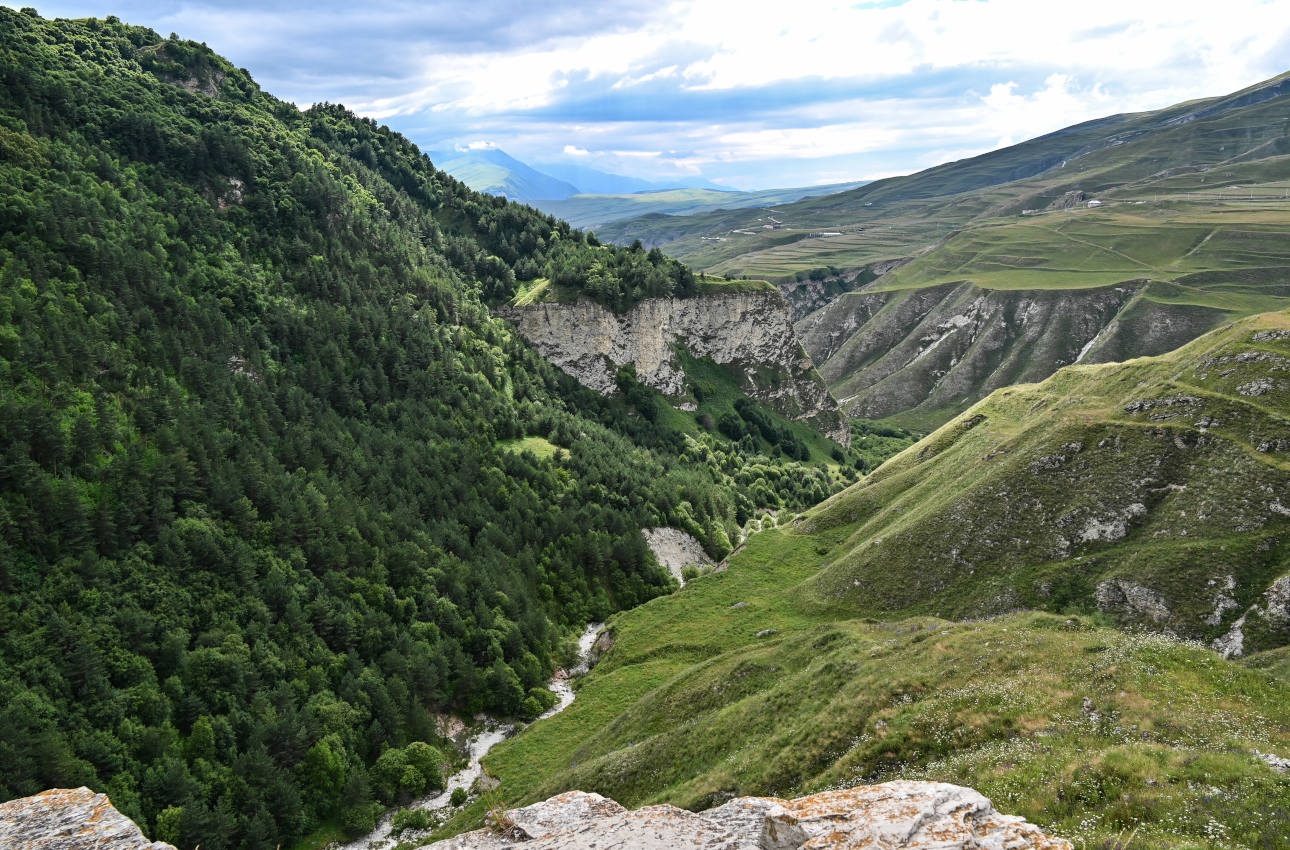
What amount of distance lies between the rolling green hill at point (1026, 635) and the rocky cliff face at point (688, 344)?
62476mm

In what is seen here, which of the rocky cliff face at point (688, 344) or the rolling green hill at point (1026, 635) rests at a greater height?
the rocky cliff face at point (688, 344)

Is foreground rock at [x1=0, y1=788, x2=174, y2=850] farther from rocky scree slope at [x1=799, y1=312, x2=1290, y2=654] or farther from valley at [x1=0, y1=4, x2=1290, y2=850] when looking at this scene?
rocky scree slope at [x1=799, y1=312, x2=1290, y2=654]

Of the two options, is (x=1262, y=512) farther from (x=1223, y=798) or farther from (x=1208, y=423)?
(x=1223, y=798)

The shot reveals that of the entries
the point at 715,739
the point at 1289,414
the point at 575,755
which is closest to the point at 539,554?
the point at 575,755

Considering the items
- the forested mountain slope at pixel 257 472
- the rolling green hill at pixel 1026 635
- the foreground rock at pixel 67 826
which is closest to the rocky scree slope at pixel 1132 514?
the rolling green hill at pixel 1026 635

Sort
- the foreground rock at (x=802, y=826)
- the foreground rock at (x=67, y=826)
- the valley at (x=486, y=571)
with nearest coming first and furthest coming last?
the foreground rock at (x=802, y=826) → the foreground rock at (x=67, y=826) → the valley at (x=486, y=571)

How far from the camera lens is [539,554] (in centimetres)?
10031

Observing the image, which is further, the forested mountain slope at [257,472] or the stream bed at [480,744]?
the stream bed at [480,744]

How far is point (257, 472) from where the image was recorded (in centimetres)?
7975

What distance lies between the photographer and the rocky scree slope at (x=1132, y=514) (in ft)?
170

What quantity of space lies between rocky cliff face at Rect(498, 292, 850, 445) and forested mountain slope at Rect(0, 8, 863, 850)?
7421 mm

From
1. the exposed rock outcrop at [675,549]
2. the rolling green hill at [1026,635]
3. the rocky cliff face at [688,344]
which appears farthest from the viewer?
the rocky cliff face at [688,344]

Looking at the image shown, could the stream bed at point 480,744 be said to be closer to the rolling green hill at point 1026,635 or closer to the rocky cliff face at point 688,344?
the rolling green hill at point 1026,635

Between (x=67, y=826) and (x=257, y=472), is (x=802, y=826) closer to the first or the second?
(x=67, y=826)
